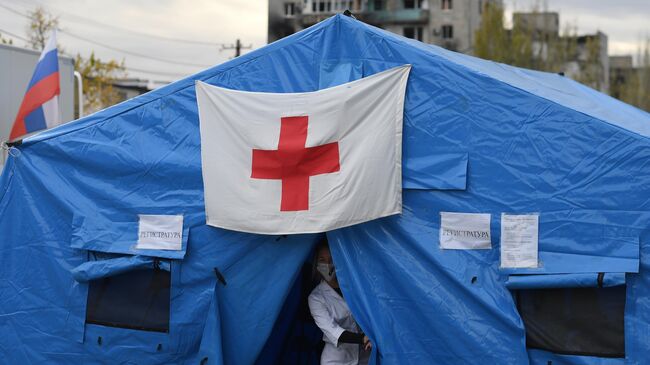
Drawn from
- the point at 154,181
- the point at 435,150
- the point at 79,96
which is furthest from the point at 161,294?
the point at 79,96

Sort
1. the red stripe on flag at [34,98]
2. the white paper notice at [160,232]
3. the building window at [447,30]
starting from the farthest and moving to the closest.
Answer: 1. the building window at [447,30]
2. the red stripe on flag at [34,98]
3. the white paper notice at [160,232]

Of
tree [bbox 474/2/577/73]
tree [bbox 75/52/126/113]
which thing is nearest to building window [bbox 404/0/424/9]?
tree [bbox 474/2/577/73]

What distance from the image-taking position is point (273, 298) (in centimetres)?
586

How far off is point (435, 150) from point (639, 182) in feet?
4.13

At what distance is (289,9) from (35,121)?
55.4 metres

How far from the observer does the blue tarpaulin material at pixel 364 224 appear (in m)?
5.19

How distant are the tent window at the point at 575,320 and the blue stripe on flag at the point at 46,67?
17.8 feet

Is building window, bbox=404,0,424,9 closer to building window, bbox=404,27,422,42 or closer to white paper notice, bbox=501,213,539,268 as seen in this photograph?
building window, bbox=404,27,422,42

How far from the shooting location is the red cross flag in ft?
18.2

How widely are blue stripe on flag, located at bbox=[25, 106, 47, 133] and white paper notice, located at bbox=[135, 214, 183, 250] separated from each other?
2877mm

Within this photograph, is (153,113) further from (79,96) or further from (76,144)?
(79,96)

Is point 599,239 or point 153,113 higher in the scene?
point 153,113

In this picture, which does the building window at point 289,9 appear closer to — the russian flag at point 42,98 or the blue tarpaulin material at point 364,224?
the russian flag at point 42,98

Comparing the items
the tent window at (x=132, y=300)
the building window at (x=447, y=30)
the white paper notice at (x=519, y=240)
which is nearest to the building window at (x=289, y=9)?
the building window at (x=447, y=30)
